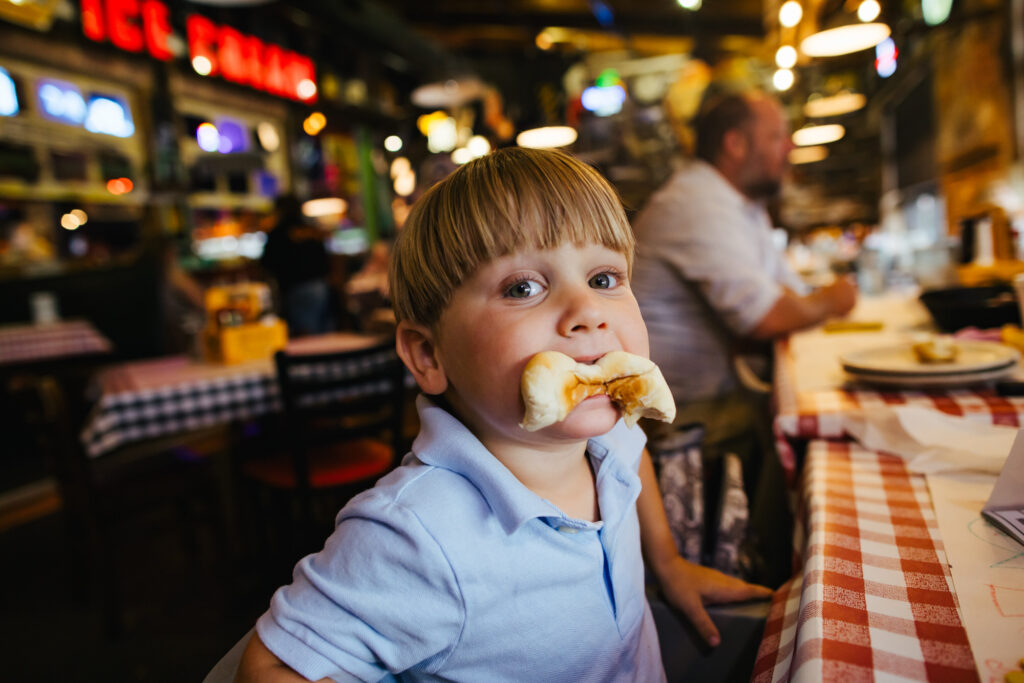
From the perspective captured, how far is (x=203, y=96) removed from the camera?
7.36 metres

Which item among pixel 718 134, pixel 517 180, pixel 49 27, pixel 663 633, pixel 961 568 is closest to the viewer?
pixel 961 568

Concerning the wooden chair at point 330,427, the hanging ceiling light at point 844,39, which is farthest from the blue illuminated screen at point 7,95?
the hanging ceiling light at point 844,39

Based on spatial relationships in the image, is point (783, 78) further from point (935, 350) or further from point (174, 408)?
point (174, 408)

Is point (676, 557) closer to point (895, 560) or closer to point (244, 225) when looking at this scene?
point (895, 560)

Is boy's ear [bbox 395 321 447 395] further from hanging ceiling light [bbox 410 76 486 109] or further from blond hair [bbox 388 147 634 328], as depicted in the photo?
hanging ceiling light [bbox 410 76 486 109]

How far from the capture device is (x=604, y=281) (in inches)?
34.3

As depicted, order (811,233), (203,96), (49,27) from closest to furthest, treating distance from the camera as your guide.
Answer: (49,27)
(203,96)
(811,233)

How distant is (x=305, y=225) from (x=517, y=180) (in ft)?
17.4

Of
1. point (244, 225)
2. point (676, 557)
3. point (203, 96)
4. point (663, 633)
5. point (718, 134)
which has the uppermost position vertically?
point (203, 96)

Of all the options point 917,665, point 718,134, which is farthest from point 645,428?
point 718,134

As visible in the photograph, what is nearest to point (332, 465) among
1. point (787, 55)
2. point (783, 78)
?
point (787, 55)

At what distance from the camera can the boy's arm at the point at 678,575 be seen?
104cm

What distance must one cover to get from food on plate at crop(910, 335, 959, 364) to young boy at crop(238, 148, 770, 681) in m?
0.97

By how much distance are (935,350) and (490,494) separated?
4.07 feet
